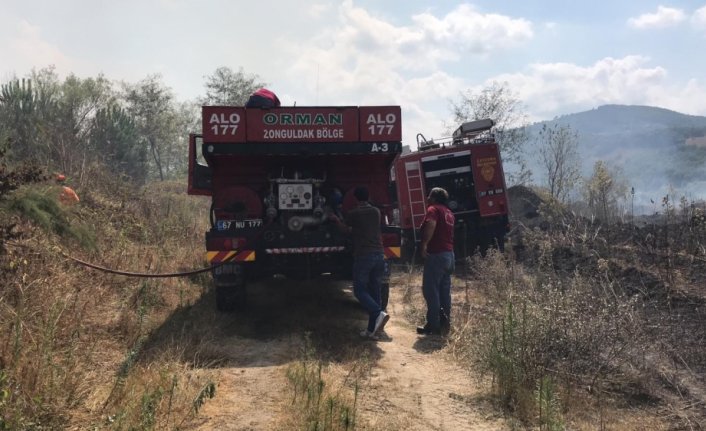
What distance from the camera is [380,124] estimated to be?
6.73m

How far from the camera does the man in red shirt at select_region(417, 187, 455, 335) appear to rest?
254 inches

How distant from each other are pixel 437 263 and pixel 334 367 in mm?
2173

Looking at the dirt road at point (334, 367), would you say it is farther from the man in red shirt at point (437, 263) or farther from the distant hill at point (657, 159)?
the distant hill at point (657, 159)

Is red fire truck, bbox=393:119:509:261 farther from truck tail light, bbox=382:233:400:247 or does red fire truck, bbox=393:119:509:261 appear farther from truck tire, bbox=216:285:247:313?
truck tire, bbox=216:285:247:313

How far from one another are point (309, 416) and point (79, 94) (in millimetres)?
33775

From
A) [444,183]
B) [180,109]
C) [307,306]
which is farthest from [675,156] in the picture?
[307,306]

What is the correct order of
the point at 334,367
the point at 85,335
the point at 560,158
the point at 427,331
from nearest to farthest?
the point at 334,367
the point at 85,335
the point at 427,331
the point at 560,158

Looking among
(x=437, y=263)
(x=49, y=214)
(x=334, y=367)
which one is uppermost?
(x=49, y=214)

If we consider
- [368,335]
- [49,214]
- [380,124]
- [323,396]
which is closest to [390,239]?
[368,335]

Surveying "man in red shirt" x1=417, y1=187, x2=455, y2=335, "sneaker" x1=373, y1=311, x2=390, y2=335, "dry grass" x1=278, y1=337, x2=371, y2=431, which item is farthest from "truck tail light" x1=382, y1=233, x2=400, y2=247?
"dry grass" x1=278, y1=337, x2=371, y2=431

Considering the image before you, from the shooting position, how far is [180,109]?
4619 cm

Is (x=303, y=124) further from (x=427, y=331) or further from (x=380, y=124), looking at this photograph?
(x=427, y=331)

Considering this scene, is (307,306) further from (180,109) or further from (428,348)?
(180,109)

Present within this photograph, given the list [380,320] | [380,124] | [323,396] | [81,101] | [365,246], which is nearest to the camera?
[323,396]
